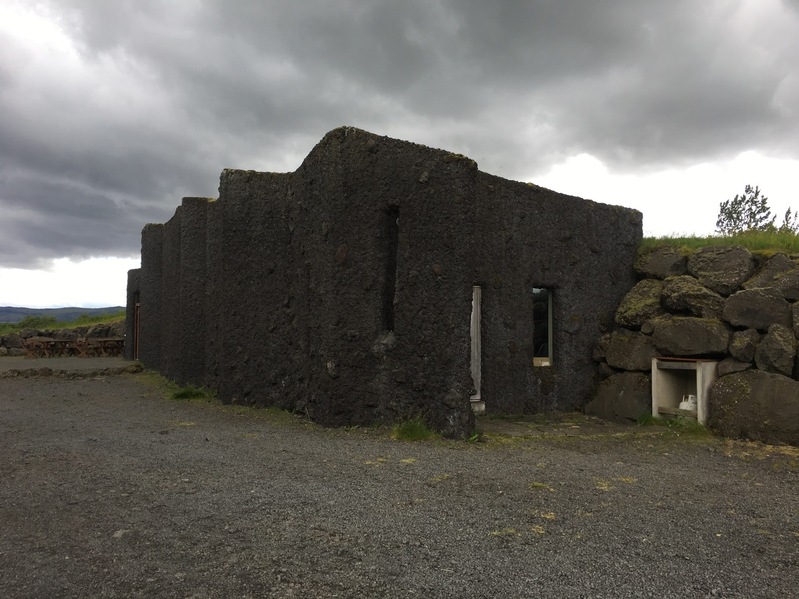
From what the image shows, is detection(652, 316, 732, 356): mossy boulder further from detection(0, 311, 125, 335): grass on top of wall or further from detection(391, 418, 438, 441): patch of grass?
detection(0, 311, 125, 335): grass on top of wall

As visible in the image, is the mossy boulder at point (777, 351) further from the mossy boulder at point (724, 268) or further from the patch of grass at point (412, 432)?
the patch of grass at point (412, 432)

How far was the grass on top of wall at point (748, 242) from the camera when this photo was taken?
930 centimetres

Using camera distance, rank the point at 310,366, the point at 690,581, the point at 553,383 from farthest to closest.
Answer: the point at 553,383 → the point at 310,366 → the point at 690,581

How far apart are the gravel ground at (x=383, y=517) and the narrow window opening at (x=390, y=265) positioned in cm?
142

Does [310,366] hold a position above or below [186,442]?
above

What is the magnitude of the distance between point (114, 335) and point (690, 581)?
23251mm

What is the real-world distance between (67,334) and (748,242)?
933 inches

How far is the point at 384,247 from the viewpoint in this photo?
283 inches

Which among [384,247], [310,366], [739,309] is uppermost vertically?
[384,247]

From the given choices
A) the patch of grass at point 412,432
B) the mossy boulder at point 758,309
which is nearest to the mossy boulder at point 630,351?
the mossy boulder at point 758,309

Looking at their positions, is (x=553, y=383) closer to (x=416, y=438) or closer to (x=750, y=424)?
(x=750, y=424)

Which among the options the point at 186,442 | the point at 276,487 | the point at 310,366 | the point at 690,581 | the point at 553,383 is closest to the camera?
the point at 690,581

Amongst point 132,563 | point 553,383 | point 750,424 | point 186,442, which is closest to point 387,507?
point 132,563

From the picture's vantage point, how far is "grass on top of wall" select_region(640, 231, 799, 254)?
9.30m
